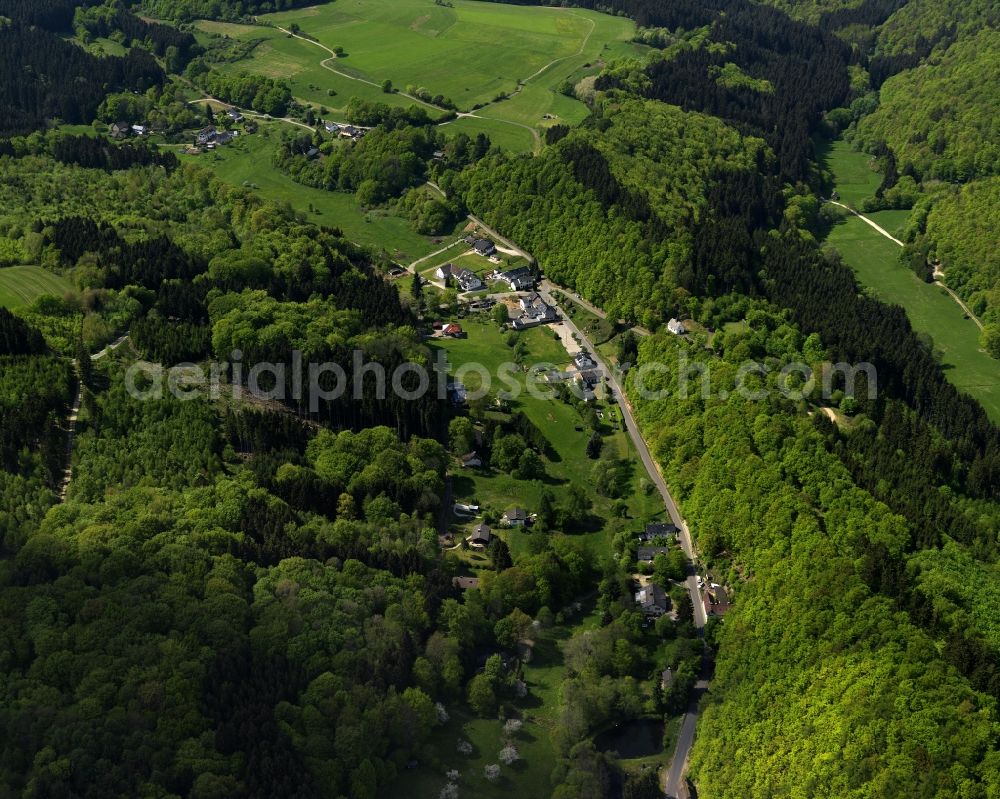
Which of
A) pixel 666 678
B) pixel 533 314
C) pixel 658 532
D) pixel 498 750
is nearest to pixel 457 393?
pixel 533 314

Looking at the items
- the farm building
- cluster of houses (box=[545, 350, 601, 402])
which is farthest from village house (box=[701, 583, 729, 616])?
cluster of houses (box=[545, 350, 601, 402])

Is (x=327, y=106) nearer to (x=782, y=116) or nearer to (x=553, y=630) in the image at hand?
(x=782, y=116)

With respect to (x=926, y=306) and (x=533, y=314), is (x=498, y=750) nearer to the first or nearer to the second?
(x=533, y=314)

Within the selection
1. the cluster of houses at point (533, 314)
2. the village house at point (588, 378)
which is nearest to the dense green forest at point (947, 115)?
the cluster of houses at point (533, 314)

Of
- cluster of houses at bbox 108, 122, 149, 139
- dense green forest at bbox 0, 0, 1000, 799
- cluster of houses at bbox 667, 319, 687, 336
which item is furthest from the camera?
cluster of houses at bbox 108, 122, 149, 139

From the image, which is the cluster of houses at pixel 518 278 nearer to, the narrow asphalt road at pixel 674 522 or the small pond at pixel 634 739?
the narrow asphalt road at pixel 674 522

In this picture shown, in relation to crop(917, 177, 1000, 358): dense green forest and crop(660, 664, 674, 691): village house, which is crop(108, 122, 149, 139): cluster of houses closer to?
crop(917, 177, 1000, 358): dense green forest
